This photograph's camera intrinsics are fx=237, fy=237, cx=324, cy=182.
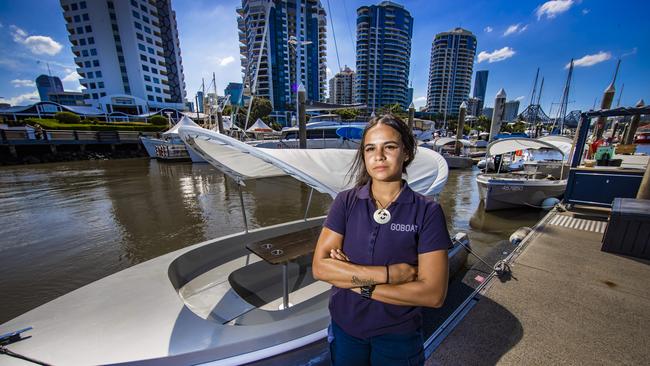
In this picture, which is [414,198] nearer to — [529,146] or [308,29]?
[529,146]

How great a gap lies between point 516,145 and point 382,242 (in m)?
11.2

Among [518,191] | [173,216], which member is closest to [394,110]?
[518,191]

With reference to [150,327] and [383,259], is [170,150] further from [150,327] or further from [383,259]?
[383,259]

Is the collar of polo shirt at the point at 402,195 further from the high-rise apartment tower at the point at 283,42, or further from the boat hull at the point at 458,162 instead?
the high-rise apartment tower at the point at 283,42

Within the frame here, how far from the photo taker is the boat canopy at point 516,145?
8600mm

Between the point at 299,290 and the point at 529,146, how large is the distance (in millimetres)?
10342

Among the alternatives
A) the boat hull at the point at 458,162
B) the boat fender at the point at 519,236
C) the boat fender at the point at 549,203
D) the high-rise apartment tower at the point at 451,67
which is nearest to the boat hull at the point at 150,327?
the boat fender at the point at 519,236

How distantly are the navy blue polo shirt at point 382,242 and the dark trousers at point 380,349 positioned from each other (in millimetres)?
43

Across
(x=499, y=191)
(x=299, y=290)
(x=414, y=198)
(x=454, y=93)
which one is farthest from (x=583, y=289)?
(x=454, y=93)

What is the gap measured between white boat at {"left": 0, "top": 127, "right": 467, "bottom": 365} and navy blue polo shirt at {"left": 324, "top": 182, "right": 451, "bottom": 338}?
49.0 inches

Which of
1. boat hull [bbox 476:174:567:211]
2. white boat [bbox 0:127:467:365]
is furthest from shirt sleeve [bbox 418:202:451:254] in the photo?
boat hull [bbox 476:174:567:211]

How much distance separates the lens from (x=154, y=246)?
23.8ft

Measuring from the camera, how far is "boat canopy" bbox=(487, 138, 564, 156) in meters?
8.60

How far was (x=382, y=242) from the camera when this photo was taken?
4.29 ft
